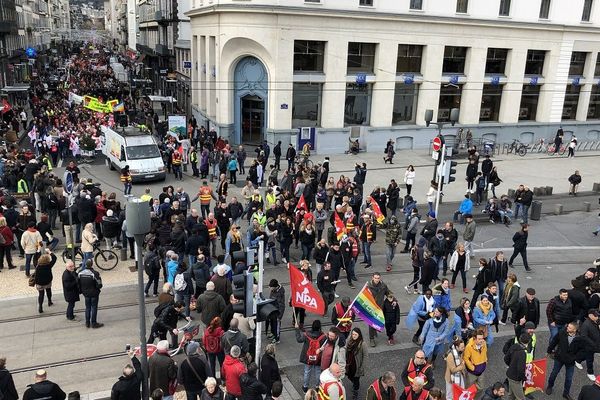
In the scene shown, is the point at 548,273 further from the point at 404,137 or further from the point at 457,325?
the point at 404,137

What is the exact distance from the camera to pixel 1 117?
120 ft

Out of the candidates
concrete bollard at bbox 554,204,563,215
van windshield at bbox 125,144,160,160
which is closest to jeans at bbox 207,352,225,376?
van windshield at bbox 125,144,160,160

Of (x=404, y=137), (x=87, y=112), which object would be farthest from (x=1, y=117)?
(x=404, y=137)

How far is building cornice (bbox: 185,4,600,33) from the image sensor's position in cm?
2989

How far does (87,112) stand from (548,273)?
3144 centimetres

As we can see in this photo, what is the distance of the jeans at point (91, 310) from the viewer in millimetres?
12211

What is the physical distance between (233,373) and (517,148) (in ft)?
104

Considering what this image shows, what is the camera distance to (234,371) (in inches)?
345

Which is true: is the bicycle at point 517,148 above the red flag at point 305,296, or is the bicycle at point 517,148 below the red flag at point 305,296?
below

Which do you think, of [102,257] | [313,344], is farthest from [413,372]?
[102,257]

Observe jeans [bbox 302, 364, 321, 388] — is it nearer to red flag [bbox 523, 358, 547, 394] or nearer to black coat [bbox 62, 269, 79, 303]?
red flag [bbox 523, 358, 547, 394]

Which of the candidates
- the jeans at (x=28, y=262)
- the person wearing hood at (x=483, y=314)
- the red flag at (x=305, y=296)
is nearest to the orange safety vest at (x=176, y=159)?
the jeans at (x=28, y=262)

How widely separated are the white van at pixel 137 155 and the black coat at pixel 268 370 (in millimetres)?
17489

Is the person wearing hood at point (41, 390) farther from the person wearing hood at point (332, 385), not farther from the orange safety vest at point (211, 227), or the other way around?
the orange safety vest at point (211, 227)
